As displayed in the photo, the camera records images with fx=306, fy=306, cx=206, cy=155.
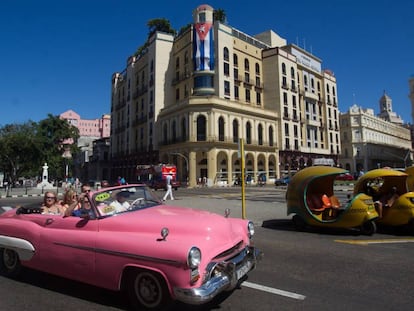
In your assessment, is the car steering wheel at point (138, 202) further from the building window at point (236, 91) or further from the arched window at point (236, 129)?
the building window at point (236, 91)

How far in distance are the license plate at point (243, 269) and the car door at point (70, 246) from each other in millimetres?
1769

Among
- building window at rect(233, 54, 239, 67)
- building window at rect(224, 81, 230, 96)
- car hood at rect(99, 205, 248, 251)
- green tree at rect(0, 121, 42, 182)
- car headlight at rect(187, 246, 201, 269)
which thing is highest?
building window at rect(233, 54, 239, 67)

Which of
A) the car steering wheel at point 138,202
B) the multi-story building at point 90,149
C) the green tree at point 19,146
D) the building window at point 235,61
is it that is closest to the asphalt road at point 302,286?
the car steering wheel at point 138,202

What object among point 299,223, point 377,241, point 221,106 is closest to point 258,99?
point 221,106

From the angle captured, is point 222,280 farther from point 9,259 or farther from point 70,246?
point 9,259

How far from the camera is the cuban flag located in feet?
162

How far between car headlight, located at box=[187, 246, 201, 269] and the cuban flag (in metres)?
48.8

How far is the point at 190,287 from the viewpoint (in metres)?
3.14

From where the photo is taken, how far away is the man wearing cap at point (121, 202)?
4.39m

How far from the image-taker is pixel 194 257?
322cm

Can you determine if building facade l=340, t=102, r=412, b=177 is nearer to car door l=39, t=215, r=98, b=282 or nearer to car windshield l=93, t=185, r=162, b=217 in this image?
car windshield l=93, t=185, r=162, b=217

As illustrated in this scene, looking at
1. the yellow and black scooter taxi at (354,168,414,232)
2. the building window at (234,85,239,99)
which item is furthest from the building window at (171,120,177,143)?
the yellow and black scooter taxi at (354,168,414,232)

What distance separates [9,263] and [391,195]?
913 centimetres

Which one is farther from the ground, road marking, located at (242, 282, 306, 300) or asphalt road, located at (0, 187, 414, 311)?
road marking, located at (242, 282, 306, 300)
